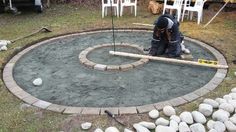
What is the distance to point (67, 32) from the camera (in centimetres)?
755

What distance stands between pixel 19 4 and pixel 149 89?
19.7 feet

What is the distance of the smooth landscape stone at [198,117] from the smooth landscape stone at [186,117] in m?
0.06

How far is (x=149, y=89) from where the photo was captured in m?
4.77

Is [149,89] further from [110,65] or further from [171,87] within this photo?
[110,65]

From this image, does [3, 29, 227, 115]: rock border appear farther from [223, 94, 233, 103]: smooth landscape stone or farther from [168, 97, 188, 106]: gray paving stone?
[223, 94, 233, 103]: smooth landscape stone

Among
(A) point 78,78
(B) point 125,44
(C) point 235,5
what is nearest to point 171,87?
(A) point 78,78

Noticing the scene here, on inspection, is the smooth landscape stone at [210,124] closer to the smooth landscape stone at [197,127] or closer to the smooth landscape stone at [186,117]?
the smooth landscape stone at [197,127]

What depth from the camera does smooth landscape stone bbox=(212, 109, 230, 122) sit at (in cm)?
380

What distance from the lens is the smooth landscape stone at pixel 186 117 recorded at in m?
3.80

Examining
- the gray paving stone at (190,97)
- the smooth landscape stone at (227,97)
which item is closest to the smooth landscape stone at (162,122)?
the gray paving stone at (190,97)

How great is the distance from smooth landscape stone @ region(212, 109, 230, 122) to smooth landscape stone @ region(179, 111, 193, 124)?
0.29 metres

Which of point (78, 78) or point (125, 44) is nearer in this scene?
point (78, 78)

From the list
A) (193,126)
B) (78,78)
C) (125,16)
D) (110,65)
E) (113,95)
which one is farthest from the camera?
(125,16)

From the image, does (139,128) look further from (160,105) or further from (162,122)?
(160,105)
